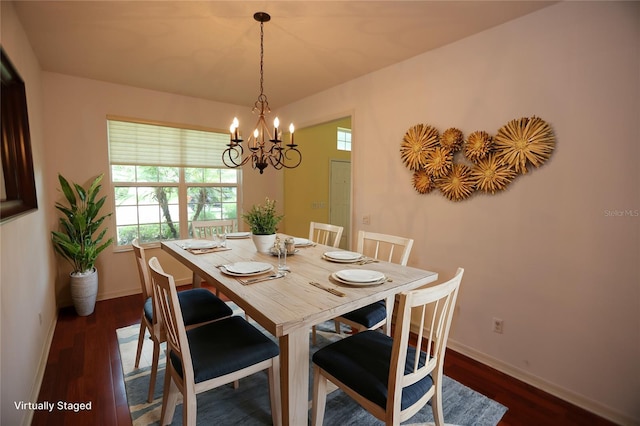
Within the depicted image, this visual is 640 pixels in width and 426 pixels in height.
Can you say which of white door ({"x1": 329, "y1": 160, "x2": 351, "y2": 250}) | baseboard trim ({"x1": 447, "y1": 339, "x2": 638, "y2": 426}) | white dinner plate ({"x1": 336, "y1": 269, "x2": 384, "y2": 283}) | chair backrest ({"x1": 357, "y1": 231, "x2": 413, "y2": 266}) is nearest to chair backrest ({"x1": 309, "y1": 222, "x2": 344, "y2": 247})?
chair backrest ({"x1": 357, "y1": 231, "x2": 413, "y2": 266})

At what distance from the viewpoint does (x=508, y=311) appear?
91.3 inches

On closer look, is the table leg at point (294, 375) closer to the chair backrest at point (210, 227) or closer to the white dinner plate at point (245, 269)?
the white dinner plate at point (245, 269)

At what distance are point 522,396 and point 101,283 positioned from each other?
4318mm

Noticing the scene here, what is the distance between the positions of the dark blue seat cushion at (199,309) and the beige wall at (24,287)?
0.65 metres

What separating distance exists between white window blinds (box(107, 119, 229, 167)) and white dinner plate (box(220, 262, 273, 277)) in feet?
9.00

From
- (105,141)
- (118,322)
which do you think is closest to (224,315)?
(118,322)

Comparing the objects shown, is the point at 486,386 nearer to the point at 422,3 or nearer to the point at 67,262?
the point at 422,3

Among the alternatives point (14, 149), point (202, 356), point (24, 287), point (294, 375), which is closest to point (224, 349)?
point (202, 356)

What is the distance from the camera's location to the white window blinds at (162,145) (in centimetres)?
376

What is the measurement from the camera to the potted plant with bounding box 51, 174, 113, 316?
3.17 m

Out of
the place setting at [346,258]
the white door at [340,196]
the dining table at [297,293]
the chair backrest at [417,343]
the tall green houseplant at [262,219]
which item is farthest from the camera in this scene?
the white door at [340,196]

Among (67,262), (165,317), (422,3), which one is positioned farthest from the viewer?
(67,262)

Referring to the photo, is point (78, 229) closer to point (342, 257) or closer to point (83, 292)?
point (83, 292)

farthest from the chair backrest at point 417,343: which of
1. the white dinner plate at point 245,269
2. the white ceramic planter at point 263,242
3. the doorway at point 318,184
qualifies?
the doorway at point 318,184
